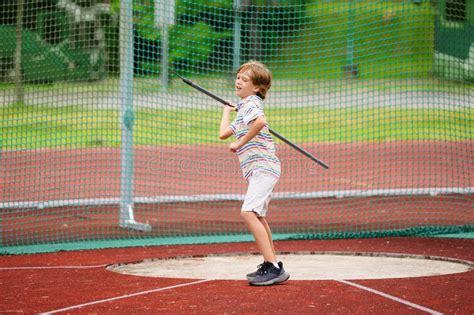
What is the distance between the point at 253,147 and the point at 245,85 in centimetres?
47

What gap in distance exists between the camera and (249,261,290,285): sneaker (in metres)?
6.57

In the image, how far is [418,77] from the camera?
16656 mm

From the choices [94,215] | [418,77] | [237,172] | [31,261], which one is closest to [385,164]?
[418,77]

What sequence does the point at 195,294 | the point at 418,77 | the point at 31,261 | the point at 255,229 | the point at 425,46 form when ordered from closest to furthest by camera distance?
the point at 195,294, the point at 255,229, the point at 31,261, the point at 425,46, the point at 418,77

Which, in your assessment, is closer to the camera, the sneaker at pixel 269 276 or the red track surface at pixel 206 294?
the red track surface at pixel 206 294

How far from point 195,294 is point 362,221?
5490 mm

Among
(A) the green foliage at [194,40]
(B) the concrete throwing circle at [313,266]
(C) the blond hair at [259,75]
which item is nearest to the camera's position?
(C) the blond hair at [259,75]

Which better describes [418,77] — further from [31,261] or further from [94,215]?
[31,261]

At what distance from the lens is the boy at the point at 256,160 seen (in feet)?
21.8

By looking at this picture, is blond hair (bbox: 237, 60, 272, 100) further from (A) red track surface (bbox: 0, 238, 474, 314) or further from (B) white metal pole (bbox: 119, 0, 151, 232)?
(B) white metal pole (bbox: 119, 0, 151, 232)

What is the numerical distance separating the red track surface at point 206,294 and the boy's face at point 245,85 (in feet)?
4.55

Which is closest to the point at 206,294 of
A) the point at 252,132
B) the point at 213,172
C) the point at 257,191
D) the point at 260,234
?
the point at 260,234

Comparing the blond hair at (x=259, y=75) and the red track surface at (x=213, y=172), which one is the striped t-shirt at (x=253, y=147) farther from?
the red track surface at (x=213, y=172)

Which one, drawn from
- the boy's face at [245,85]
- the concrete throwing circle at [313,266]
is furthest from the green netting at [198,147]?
the boy's face at [245,85]
